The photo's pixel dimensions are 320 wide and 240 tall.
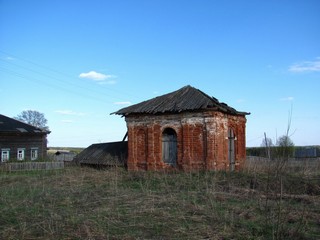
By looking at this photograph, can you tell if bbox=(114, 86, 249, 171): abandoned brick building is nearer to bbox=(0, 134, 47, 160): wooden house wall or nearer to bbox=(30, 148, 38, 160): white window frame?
bbox=(0, 134, 47, 160): wooden house wall

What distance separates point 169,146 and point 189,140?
4.80ft

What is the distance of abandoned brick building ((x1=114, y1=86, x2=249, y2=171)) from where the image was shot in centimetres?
1789

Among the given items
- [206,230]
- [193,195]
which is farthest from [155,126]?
[206,230]

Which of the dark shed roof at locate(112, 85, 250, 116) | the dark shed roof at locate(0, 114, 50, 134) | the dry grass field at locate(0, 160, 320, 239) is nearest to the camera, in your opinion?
the dry grass field at locate(0, 160, 320, 239)

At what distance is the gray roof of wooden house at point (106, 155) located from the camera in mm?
21656

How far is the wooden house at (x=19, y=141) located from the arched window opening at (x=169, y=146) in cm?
1899

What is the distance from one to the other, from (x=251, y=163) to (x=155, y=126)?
219 inches

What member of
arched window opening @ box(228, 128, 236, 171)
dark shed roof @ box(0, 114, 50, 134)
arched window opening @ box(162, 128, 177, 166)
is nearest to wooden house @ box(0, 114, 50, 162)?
dark shed roof @ box(0, 114, 50, 134)

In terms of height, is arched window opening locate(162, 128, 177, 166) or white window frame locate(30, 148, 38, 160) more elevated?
arched window opening locate(162, 128, 177, 166)

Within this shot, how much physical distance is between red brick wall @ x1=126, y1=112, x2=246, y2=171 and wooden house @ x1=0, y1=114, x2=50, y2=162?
17.5 metres

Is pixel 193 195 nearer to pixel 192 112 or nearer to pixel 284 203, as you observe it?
pixel 284 203

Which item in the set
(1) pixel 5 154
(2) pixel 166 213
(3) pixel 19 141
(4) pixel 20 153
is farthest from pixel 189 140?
(4) pixel 20 153

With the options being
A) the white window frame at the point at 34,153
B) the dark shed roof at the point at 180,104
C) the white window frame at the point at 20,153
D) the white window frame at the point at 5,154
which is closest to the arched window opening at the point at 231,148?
the dark shed roof at the point at 180,104

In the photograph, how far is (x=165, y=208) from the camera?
356 inches
